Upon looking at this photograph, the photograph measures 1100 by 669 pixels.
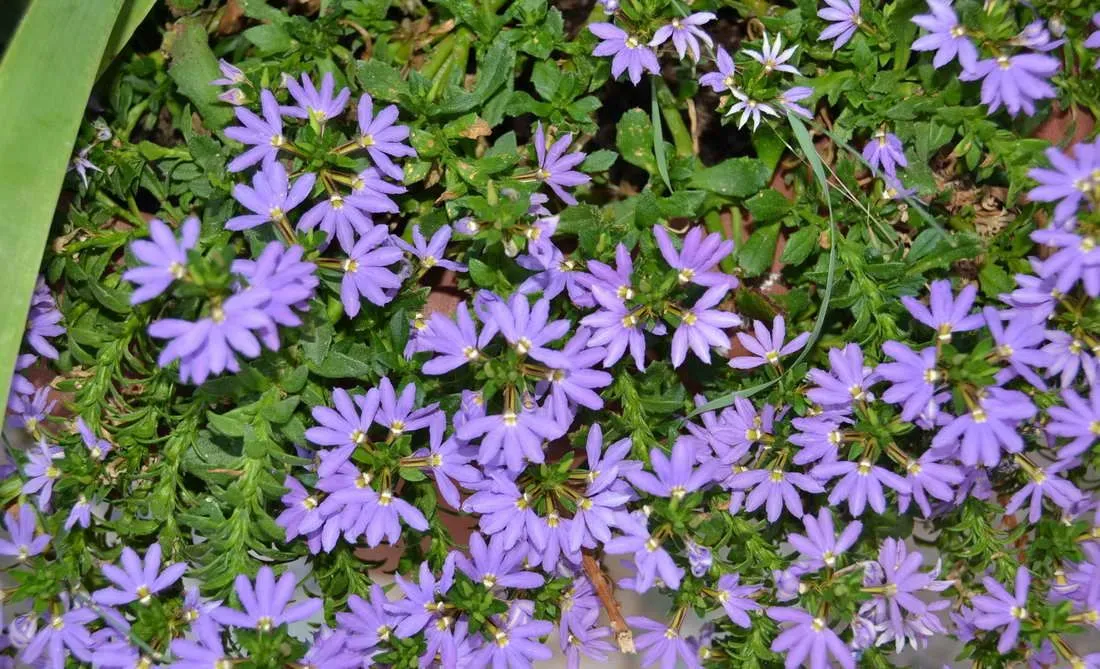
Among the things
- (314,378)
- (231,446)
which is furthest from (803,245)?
(231,446)

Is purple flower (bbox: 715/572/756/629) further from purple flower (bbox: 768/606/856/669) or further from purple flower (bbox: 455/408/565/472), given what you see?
purple flower (bbox: 455/408/565/472)

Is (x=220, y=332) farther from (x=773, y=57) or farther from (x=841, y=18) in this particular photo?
(x=841, y=18)

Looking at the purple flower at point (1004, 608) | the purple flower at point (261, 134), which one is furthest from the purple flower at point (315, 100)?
the purple flower at point (1004, 608)

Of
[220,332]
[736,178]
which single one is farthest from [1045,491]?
[220,332]

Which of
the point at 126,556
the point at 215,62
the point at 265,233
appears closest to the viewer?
the point at 126,556

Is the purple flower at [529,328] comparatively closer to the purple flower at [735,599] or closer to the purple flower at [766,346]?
the purple flower at [766,346]

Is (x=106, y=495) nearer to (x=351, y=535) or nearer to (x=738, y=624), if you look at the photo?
(x=351, y=535)

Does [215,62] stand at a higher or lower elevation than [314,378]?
higher

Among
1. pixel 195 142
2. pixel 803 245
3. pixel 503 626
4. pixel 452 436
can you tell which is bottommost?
pixel 503 626

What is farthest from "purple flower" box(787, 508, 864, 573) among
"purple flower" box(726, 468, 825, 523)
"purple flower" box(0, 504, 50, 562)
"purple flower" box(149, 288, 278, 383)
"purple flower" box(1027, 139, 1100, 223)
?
"purple flower" box(0, 504, 50, 562)
